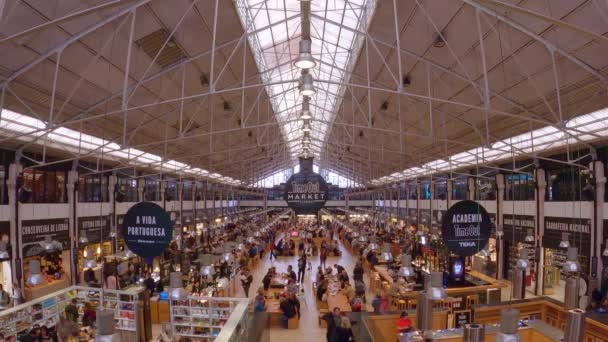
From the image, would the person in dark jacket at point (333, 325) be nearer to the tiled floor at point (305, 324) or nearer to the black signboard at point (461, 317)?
the tiled floor at point (305, 324)

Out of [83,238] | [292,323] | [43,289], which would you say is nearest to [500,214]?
[292,323]

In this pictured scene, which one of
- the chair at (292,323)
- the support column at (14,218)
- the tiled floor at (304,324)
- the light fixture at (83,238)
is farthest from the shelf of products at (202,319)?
the light fixture at (83,238)

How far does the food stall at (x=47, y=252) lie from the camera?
14.9 m

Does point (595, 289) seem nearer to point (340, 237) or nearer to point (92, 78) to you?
point (92, 78)

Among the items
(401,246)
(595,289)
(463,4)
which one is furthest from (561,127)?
(401,246)

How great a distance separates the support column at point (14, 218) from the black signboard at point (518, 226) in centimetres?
1655

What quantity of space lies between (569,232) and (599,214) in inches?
76.2

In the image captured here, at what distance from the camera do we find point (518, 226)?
19594 mm

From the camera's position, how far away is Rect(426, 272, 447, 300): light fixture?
773 centimetres

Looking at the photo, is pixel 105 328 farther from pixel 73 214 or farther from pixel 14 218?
pixel 73 214

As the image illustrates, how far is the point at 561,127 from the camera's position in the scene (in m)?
8.92

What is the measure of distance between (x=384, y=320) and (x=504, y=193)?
12335 millimetres

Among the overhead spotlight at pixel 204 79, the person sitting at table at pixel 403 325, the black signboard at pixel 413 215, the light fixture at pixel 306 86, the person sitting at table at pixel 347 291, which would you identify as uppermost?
the overhead spotlight at pixel 204 79

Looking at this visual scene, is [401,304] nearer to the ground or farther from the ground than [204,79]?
nearer to the ground
